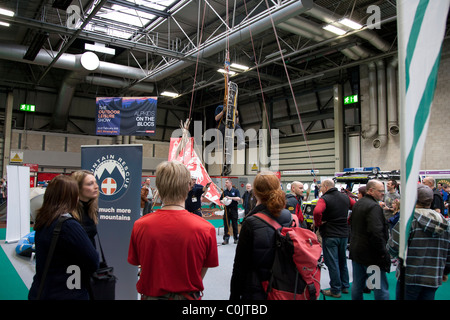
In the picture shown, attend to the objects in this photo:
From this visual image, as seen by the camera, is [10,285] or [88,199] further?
[10,285]

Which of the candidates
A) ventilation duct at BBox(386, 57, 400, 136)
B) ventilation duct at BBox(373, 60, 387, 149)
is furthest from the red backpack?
ventilation duct at BBox(373, 60, 387, 149)

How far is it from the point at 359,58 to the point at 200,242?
1231 cm

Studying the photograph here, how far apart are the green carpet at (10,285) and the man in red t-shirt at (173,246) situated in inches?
114

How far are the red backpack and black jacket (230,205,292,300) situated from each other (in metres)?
0.03

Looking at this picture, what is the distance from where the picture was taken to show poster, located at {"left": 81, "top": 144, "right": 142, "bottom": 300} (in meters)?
3.01

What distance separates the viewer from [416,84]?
1.18m

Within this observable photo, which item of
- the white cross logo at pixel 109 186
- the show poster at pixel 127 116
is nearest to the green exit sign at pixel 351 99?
the show poster at pixel 127 116

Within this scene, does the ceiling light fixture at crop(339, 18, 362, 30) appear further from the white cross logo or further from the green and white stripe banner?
the green and white stripe banner

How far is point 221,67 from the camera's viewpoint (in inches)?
472

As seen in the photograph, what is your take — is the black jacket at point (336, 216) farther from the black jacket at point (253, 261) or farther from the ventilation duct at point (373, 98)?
the ventilation duct at point (373, 98)

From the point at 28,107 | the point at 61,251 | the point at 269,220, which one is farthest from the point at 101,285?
the point at 28,107

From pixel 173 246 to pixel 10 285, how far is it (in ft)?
12.3

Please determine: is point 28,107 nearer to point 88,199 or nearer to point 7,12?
point 7,12
